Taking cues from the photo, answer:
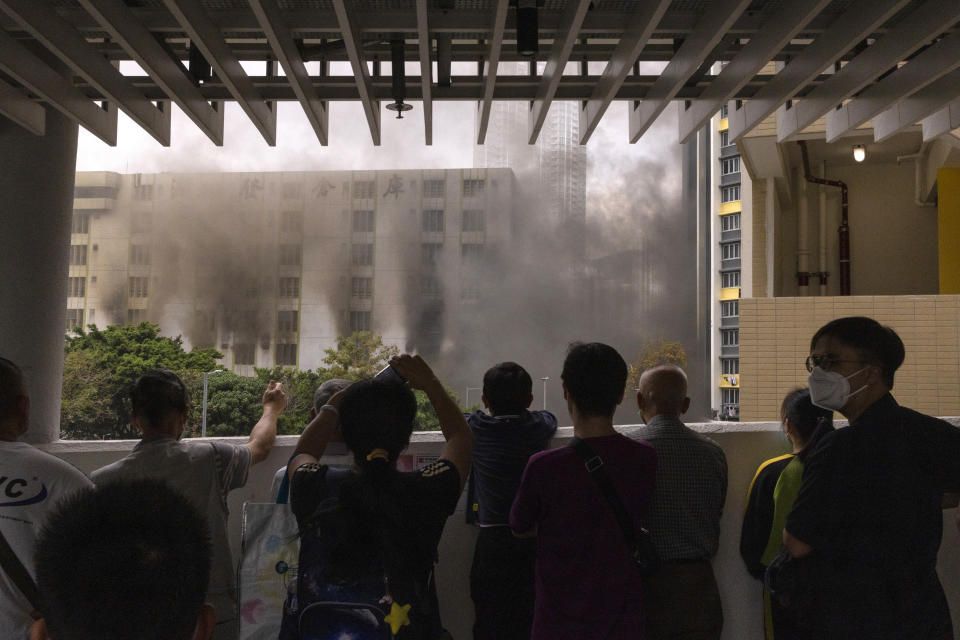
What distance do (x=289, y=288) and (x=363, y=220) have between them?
7776 millimetres

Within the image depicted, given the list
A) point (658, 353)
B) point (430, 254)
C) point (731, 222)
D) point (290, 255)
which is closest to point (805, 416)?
point (731, 222)

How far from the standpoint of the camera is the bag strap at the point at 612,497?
165 cm

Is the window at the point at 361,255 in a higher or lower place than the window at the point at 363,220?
lower

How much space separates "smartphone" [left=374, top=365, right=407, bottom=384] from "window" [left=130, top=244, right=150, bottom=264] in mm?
60785

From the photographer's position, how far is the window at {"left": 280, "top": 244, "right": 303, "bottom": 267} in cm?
5825

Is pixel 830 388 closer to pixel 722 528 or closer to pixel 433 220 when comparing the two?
pixel 722 528

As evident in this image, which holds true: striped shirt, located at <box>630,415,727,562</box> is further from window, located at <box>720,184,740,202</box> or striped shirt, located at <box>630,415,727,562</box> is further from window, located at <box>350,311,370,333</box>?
window, located at <box>350,311,370,333</box>

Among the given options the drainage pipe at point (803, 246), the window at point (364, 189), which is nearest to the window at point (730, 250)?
the window at point (364, 189)

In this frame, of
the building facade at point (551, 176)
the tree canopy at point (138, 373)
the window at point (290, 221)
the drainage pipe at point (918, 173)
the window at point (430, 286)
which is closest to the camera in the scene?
the drainage pipe at point (918, 173)

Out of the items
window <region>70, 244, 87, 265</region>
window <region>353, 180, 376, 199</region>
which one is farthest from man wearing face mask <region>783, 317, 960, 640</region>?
window <region>70, 244, 87, 265</region>

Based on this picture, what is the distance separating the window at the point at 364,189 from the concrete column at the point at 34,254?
58327 mm

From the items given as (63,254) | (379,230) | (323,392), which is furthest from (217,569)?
(379,230)

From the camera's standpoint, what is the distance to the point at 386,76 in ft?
9.96

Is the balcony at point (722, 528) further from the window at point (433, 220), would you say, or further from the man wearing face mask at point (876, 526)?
the window at point (433, 220)
